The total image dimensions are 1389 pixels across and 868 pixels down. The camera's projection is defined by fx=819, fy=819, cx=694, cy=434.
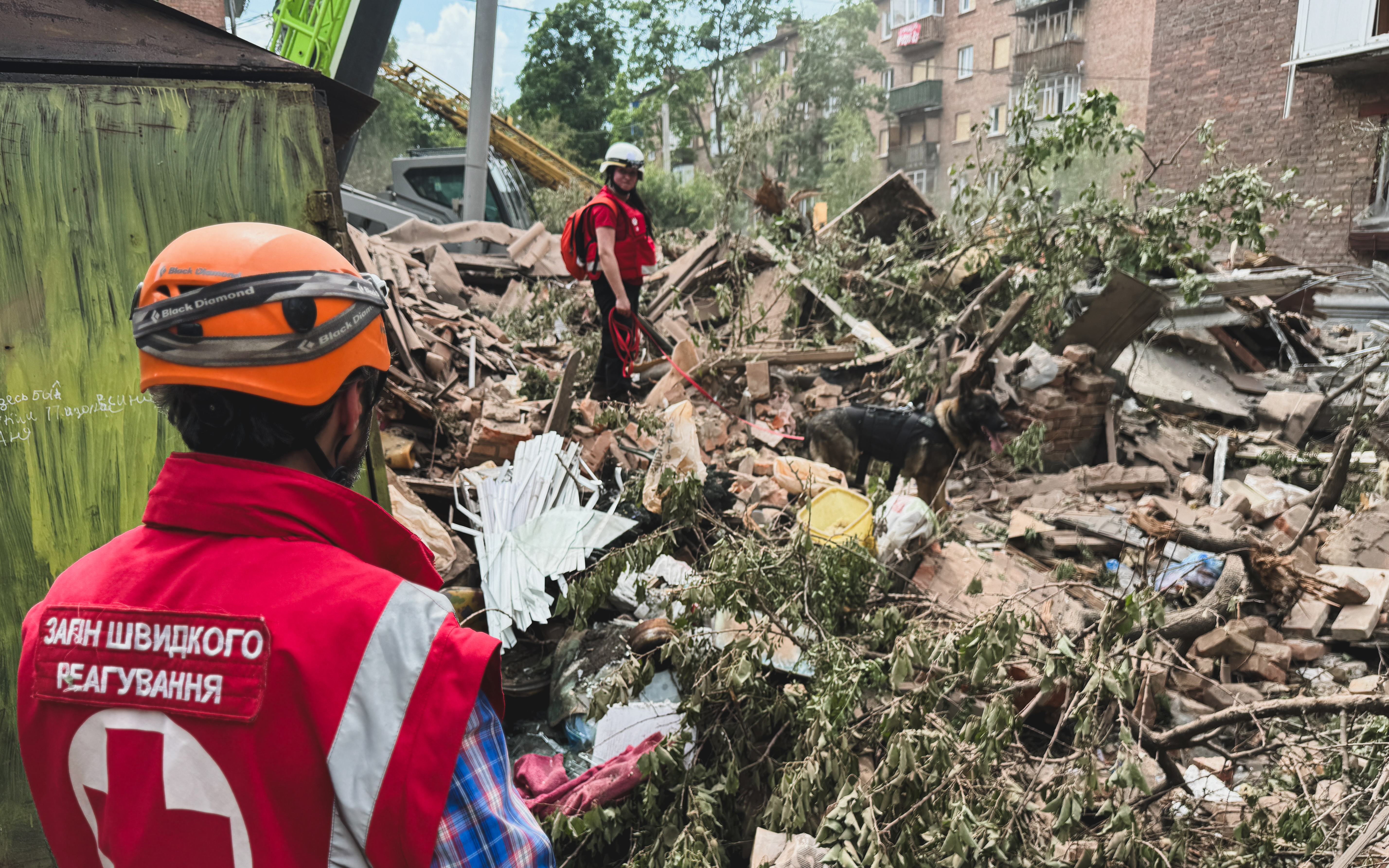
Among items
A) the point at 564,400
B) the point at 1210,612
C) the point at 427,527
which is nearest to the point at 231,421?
the point at 427,527

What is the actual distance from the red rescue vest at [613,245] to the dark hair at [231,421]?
4.94 metres

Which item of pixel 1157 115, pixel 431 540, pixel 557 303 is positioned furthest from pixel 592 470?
pixel 1157 115

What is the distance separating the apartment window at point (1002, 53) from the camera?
32094 mm

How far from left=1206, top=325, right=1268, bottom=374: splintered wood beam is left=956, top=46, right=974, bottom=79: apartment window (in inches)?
1139

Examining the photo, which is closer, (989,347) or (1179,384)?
(989,347)

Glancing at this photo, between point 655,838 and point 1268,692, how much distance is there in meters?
3.06

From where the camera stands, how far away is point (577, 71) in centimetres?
3238

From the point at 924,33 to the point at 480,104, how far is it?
103ft

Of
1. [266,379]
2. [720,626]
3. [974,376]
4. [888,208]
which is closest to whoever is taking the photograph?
[266,379]

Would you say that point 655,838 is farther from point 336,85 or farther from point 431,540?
point 336,85

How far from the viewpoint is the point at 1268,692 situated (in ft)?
12.4

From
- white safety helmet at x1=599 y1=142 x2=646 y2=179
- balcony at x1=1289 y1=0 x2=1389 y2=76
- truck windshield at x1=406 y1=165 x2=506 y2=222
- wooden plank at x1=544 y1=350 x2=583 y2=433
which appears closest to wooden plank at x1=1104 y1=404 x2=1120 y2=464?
white safety helmet at x1=599 y1=142 x2=646 y2=179

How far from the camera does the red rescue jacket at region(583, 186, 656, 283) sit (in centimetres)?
579

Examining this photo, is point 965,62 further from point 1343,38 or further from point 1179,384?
point 1179,384
